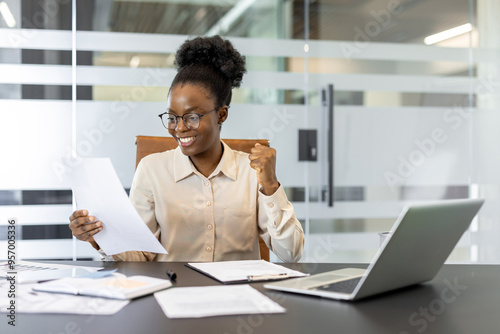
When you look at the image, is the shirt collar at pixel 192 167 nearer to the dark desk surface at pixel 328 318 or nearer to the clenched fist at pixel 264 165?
the clenched fist at pixel 264 165

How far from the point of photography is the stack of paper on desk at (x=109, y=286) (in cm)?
89

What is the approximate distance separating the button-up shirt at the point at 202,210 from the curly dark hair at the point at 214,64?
0.24 metres

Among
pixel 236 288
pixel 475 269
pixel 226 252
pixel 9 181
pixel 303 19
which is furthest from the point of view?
pixel 303 19

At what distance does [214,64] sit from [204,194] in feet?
1.48

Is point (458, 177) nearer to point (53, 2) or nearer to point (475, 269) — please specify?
point (475, 269)

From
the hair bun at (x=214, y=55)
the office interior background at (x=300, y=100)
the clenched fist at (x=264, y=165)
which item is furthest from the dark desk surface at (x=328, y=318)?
the office interior background at (x=300, y=100)

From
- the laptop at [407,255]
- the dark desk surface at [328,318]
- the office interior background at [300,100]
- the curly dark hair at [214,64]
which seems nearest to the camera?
the dark desk surface at [328,318]

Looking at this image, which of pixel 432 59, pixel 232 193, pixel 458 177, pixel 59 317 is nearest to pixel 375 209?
pixel 458 177

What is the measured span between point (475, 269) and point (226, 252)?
2.33 feet

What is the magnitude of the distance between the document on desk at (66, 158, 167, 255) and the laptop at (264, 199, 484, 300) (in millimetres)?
347

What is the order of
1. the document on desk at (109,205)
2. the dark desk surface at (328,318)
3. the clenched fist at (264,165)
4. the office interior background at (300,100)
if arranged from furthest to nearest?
1. the office interior background at (300,100)
2. the clenched fist at (264,165)
3. the document on desk at (109,205)
4. the dark desk surface at (328,318)

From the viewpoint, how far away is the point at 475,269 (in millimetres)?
1258

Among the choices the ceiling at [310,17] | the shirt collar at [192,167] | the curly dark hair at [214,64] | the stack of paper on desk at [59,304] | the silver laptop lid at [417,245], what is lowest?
the stack of paper on desk at [59,304]

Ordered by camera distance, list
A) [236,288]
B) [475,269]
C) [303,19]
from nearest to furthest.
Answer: [236,288], [475,269], [303,19]
